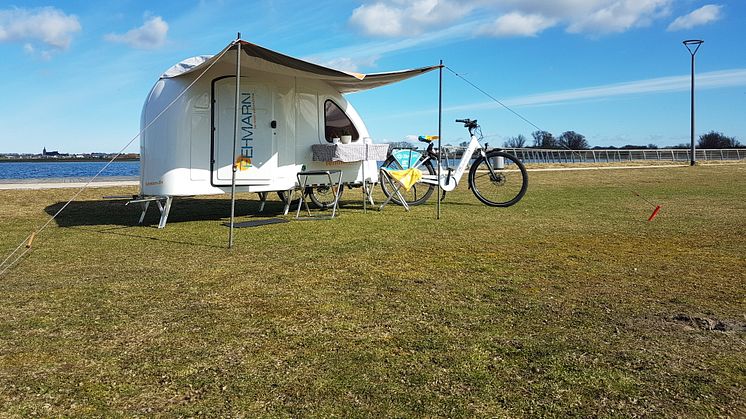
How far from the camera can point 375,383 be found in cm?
245

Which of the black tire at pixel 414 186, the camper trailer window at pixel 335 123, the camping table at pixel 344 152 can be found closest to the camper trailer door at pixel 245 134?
the camping table at pixel 344 152

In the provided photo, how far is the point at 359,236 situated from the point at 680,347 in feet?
13.5

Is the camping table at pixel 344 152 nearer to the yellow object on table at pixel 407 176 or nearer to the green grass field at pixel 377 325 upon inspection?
the yellow object on table at pixel 407 176

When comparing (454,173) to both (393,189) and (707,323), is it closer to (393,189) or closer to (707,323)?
(393,189)

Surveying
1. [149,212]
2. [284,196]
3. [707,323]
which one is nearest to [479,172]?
[284,196]

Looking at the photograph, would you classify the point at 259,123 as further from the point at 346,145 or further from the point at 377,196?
the point at 377,196

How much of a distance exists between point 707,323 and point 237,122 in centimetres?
577

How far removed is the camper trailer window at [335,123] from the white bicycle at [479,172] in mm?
1104

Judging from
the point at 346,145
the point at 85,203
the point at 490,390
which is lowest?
the point at 490,390

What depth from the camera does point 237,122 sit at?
7383 millimetres

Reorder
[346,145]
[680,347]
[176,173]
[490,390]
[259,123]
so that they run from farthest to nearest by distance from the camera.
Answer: [346,145] < [259,123] < [176,173] < [680,347] < [490,390]

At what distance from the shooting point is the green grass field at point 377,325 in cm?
232

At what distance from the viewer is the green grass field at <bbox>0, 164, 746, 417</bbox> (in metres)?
2.32

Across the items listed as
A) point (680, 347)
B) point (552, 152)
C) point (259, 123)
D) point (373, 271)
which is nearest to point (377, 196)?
point (259, 123)
